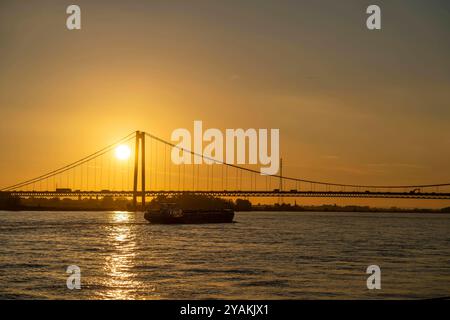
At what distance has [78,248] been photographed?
41.2 m

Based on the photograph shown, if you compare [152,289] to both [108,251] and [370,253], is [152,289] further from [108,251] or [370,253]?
[370,253]

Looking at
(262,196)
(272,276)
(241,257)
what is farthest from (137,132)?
(272,276)

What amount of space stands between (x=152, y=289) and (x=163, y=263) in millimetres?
10017

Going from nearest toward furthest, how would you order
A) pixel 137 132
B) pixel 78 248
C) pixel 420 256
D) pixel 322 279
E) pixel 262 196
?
pixel 322 279 → pixel 420 256 → pixel 78 248 → pixel 262 196 → pixel 137 132

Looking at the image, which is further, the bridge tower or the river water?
the bridge tower

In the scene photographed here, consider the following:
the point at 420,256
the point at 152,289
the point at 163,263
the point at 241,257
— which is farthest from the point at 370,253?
the point at 152,289

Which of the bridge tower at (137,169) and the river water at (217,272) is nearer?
the river water at (217,272)

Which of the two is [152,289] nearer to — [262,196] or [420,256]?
[420,256]

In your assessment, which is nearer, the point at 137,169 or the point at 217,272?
the point at 217,272
